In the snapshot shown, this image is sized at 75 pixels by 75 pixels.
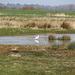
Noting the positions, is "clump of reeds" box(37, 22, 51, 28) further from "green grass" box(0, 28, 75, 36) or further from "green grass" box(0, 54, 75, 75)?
"green grass" box(0, 54, 75, 75)

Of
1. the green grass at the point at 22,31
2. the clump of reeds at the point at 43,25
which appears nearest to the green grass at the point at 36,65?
the green grass at the point at 22,31

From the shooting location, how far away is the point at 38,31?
41406 millimetres

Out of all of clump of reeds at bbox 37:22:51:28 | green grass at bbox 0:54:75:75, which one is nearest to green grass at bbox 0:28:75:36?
clump of reeds at bbox 37:22:51:28

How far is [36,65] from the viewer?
54.0 feet

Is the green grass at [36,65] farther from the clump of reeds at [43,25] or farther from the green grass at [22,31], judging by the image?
the clump of reeds at [43,25]

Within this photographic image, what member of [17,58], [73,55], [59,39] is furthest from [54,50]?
[59,39]

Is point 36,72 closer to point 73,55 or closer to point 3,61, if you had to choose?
point 3,61

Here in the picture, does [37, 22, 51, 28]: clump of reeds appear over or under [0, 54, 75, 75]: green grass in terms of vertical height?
under

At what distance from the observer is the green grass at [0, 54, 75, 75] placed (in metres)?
14.9

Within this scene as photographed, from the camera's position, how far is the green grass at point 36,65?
1485 cm

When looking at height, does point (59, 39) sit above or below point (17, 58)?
below

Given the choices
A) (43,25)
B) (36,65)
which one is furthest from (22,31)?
(36,65)

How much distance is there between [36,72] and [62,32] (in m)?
27.5

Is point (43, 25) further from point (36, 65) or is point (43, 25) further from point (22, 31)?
point (36, 65)
